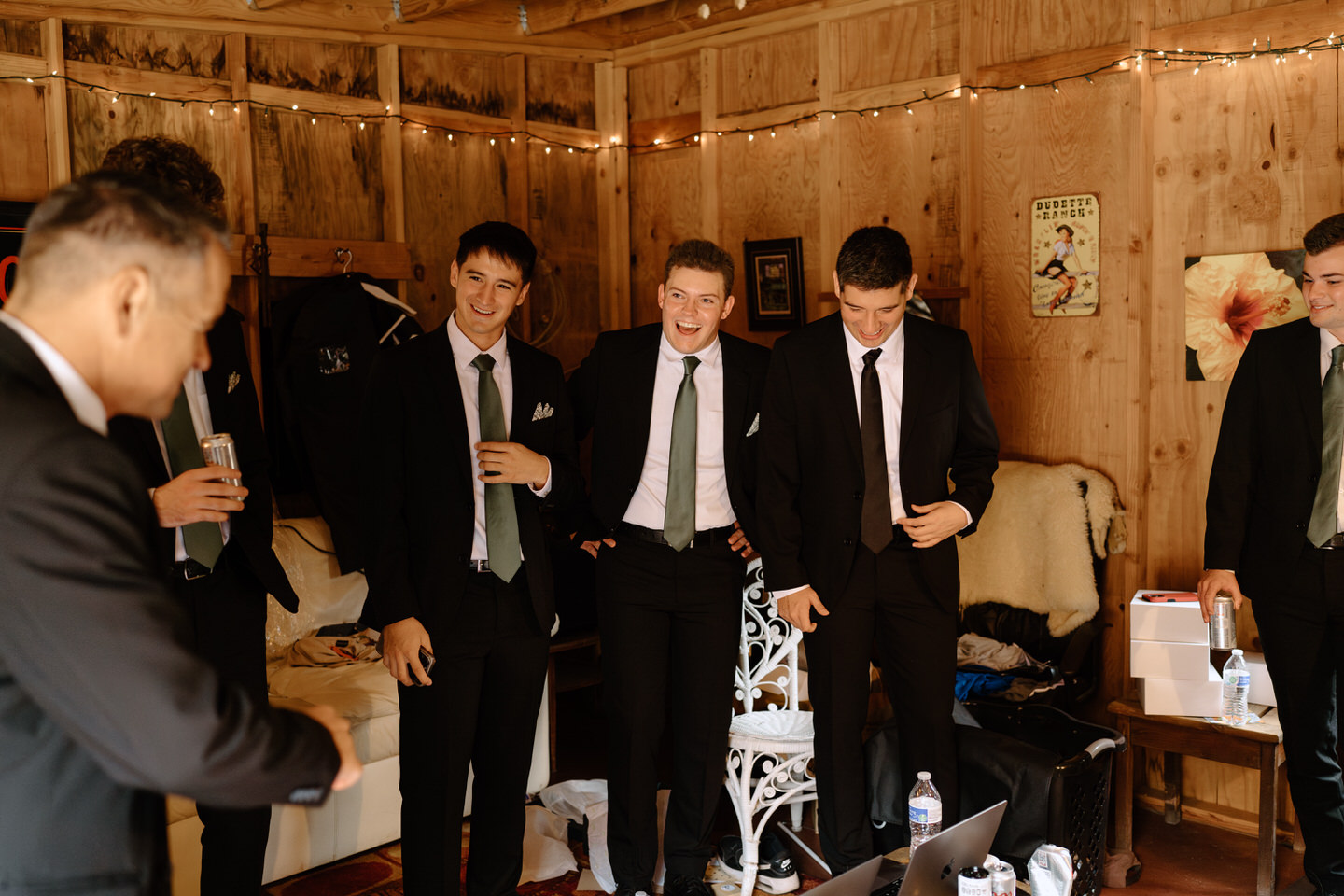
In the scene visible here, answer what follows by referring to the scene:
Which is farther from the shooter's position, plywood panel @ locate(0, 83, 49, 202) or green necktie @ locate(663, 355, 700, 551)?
plywood panel @ locate(0, 83, 49, 202)

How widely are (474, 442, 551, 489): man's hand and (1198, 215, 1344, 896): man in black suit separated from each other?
6.15 ft

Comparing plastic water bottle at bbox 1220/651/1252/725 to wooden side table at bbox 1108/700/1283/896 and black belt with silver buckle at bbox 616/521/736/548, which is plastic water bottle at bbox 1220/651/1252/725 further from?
black belt with silver buckle at bbox 616/521/736/548

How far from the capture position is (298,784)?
4.04ft

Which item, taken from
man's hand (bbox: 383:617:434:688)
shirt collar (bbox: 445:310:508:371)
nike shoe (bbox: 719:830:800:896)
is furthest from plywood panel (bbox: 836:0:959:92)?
man's hand (bbox: 383:617:434:688)

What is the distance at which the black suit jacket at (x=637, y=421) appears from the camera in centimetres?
300

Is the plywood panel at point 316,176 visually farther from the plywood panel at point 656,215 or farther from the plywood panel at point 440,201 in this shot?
the plywood panel at point 656,215

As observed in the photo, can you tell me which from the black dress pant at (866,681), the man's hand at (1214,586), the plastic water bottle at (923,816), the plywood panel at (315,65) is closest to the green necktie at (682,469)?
the black dress pant at (866,681)

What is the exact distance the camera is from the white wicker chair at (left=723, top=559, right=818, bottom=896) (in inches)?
127

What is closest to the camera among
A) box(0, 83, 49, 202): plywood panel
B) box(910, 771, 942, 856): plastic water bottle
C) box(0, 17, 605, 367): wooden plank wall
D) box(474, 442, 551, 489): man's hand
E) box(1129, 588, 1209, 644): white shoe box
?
box(910, 771, 942, 856): plastic water bottle

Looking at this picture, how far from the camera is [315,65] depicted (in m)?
4.54

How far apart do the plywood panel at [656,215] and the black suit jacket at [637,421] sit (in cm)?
208

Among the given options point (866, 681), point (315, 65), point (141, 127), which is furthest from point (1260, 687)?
point (141, 127)

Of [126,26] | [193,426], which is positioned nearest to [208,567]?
[193,426]

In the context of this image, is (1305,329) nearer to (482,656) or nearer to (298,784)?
(482,656)
